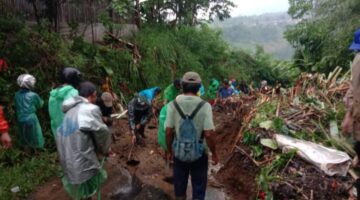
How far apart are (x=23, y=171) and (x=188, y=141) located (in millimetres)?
3412

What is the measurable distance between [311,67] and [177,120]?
1659 centimetres

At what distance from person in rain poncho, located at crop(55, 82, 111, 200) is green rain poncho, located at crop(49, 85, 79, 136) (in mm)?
522

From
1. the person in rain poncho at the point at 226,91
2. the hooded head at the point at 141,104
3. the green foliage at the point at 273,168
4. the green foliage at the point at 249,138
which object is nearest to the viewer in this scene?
the green foliage at the point at 273,168

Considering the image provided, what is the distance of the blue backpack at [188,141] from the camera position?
11.8 feet

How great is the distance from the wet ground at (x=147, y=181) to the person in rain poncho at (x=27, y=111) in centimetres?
91

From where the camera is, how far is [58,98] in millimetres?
4355

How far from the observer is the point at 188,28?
647 inches

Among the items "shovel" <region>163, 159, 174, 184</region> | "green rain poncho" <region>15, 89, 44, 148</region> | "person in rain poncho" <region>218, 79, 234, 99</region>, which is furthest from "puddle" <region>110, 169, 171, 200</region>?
"person in rain poncho" <region>218, 79, 234, 99</region>

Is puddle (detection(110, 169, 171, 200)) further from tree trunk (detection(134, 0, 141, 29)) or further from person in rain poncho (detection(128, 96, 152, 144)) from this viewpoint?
tree trunk (detection(134, 0, 141, 29))

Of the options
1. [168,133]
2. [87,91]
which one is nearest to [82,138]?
[87,91]

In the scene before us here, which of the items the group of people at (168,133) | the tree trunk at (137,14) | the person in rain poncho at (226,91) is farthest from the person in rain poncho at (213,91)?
the group of people at (168,133)

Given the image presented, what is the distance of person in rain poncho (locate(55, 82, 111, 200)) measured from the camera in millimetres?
3452

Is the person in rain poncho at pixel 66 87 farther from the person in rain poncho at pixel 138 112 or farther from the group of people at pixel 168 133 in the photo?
the person in rain poncho at pixel 138 112

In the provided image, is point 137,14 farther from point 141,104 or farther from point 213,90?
point 141,104
